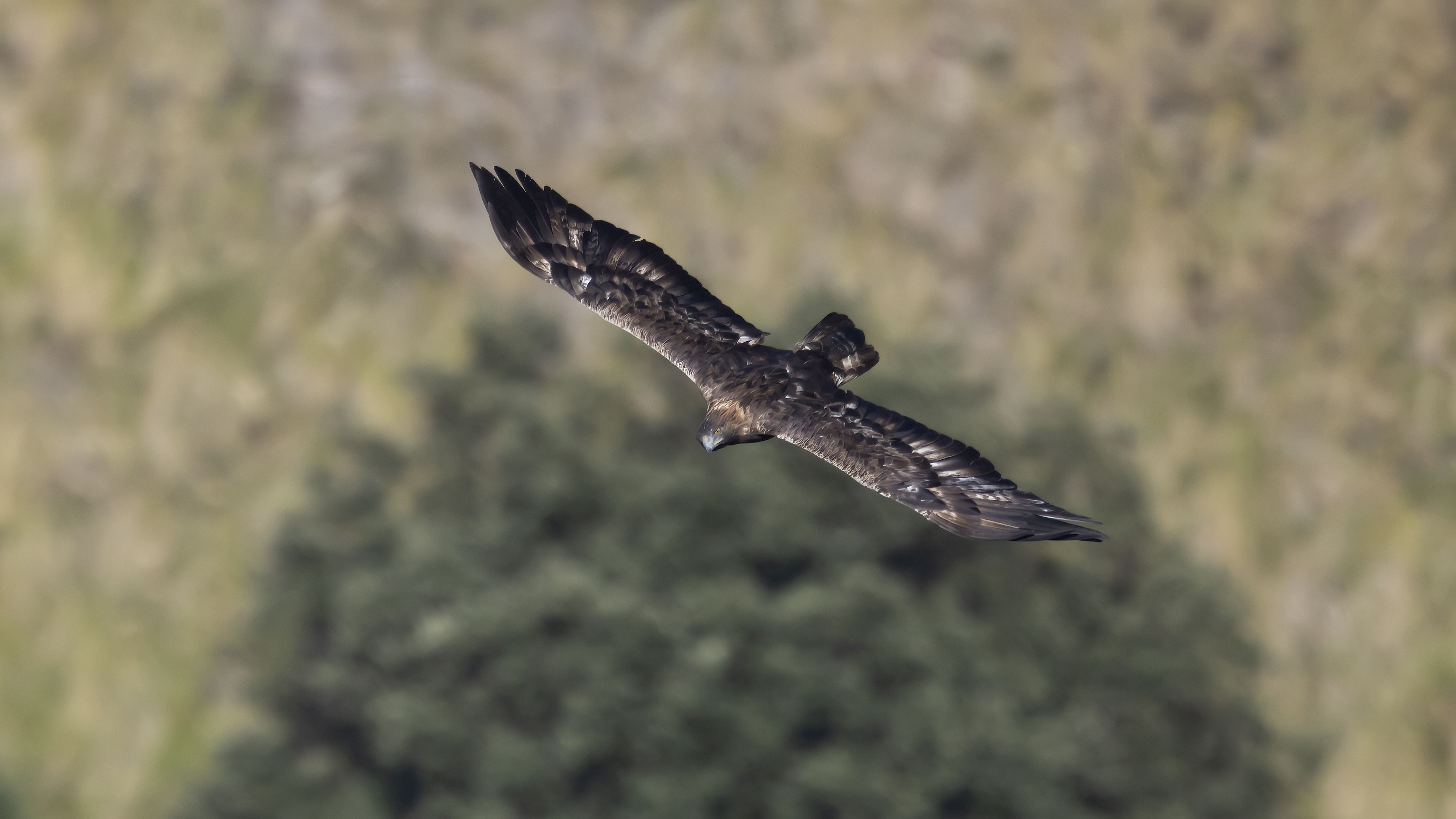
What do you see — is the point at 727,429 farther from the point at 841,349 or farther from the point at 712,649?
the point at 712,649

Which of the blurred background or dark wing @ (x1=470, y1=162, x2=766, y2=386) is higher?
the blurred background

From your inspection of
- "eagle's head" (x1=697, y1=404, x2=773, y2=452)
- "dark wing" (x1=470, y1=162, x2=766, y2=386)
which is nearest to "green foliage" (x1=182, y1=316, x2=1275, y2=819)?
"dark wing" (x1=470, y1=162, x2=766, y2=386)

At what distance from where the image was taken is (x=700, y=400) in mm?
44031

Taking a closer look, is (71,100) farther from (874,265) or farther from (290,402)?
(874,265)

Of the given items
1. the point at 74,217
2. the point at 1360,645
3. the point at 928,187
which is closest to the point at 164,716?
the point at 74,217

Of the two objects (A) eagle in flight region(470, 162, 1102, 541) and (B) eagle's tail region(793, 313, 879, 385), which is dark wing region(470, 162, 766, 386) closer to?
(A) eagle in flight region(470, 162, 1102, 541)

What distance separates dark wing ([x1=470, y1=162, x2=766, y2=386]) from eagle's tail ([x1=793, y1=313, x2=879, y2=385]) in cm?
66

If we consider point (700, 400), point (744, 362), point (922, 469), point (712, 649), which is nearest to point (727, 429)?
point (744, 362)

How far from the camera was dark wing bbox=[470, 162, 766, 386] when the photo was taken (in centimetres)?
1789

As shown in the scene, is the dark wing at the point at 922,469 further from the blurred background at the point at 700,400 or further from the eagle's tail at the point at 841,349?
the blurred background at the point at 700,400

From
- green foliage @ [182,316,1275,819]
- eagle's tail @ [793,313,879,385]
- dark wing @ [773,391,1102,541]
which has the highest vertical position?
green foliage @ [182,316,1275,819]

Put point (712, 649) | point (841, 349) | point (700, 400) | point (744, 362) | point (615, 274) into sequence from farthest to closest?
point (700, 400) < point (712, 649) < point (615, 274) < point (744, 362) < point (841, 349)

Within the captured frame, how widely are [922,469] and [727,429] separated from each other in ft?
7.23

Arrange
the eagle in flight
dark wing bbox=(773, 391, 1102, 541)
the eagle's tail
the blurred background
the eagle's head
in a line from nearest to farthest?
dark wing bbox=(773, 391, 1102, 541) < the eagle in flight < the eagle's head < the eagle's tail < the blurred background
